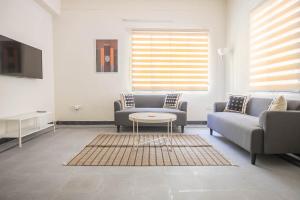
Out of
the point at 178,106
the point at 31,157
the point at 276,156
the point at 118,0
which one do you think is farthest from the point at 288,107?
the point at 118,0

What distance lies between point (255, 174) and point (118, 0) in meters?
4.96

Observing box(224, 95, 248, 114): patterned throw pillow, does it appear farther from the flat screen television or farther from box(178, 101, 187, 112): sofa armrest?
the flat screen television

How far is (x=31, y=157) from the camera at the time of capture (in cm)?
312

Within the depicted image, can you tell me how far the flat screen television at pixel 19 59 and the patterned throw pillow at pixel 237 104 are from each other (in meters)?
3.82

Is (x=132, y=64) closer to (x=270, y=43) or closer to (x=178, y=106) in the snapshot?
(x=178, y=106)

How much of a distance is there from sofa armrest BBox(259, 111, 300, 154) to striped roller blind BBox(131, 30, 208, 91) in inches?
129

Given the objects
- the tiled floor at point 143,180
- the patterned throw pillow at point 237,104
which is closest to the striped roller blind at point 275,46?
the patterned throw pillow at point 237,104

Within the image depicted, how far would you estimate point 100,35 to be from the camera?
580 centimetres

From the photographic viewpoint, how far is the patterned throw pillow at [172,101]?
532cm

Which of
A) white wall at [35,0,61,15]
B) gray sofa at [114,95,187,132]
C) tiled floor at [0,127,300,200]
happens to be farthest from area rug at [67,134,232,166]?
white wall at [35,0,61,15]

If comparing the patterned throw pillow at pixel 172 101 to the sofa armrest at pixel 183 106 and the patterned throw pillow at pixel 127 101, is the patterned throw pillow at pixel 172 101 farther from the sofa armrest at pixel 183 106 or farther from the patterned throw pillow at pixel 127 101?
the patterned throw pillow at pixel 127 101

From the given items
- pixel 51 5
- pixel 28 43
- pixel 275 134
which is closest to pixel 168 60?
pixel 51 5

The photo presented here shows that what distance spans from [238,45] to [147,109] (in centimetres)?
252

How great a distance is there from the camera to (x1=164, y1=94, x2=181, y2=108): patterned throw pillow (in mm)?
5316
